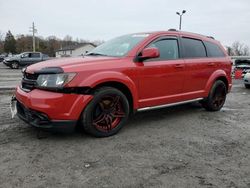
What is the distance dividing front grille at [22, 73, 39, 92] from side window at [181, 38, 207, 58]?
3033 mm

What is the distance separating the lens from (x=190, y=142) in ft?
14.2

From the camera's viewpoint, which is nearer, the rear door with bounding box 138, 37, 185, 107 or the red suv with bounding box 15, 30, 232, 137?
the red suv with bounding box 15, 30, 232, 137

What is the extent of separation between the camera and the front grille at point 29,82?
4180 millimetres

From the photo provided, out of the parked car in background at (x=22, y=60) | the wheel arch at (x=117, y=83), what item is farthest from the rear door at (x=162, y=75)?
the parked car in background at (x=22, y=60)

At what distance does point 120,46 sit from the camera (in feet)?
17.1

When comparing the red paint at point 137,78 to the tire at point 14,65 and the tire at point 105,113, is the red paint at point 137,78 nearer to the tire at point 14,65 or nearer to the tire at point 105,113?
the tire at point 105,113

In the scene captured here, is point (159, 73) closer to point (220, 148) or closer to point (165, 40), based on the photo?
point (165, 40)

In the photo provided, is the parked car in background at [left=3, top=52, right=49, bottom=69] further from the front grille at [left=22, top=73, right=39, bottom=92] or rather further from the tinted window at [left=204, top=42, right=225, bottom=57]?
the front grille at [left=22, top=73, right=39, bottom=92]

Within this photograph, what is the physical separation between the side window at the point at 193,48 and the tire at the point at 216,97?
821 millimetres

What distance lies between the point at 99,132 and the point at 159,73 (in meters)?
1.58

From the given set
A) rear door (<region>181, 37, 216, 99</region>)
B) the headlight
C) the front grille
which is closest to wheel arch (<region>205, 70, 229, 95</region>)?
rear door (<region>181, 37, 216, 99</region>)

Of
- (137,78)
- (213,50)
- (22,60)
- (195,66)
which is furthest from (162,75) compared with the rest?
(22,60)

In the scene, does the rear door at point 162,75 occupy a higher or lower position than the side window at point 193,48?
lower

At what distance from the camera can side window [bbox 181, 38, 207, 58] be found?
581 cm
